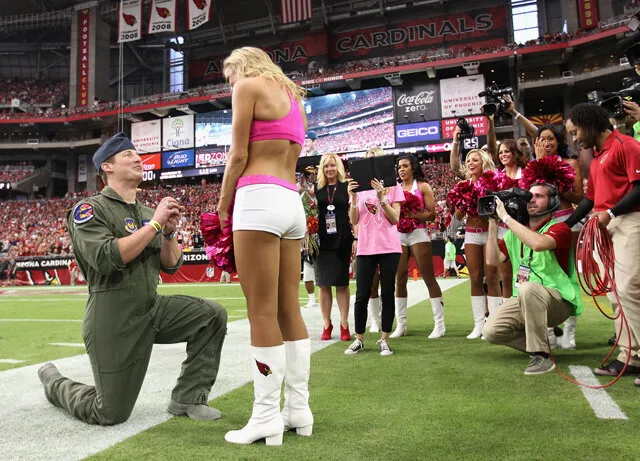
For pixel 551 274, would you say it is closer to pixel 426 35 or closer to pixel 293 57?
pixel 426 35

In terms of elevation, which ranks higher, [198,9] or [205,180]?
[198,9]

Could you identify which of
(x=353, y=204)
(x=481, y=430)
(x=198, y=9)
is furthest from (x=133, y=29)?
(x=481, y=430)

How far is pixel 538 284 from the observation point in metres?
3.99

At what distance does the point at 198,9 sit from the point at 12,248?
20.8m

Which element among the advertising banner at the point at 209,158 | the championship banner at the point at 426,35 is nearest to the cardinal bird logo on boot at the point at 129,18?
the advertising banner at the point at 209,158

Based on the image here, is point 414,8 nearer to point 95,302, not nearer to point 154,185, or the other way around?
point 154,185

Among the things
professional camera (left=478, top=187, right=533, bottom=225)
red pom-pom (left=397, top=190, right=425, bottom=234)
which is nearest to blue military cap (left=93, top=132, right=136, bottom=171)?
professional camera (left=478, top=187, right=533, bottom=225)

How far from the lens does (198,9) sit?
3766 cm

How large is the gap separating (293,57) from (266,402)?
44227 mm

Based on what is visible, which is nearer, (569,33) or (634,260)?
(634,260)

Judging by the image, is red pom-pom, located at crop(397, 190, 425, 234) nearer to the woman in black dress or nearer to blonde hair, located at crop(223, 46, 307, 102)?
the woman in black dress

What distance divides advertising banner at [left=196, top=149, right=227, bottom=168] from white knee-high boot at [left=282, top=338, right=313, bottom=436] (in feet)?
120

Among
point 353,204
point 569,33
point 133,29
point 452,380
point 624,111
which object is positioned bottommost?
point 452,380

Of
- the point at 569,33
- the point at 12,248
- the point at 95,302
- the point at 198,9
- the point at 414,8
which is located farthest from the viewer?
the point at 414,8
